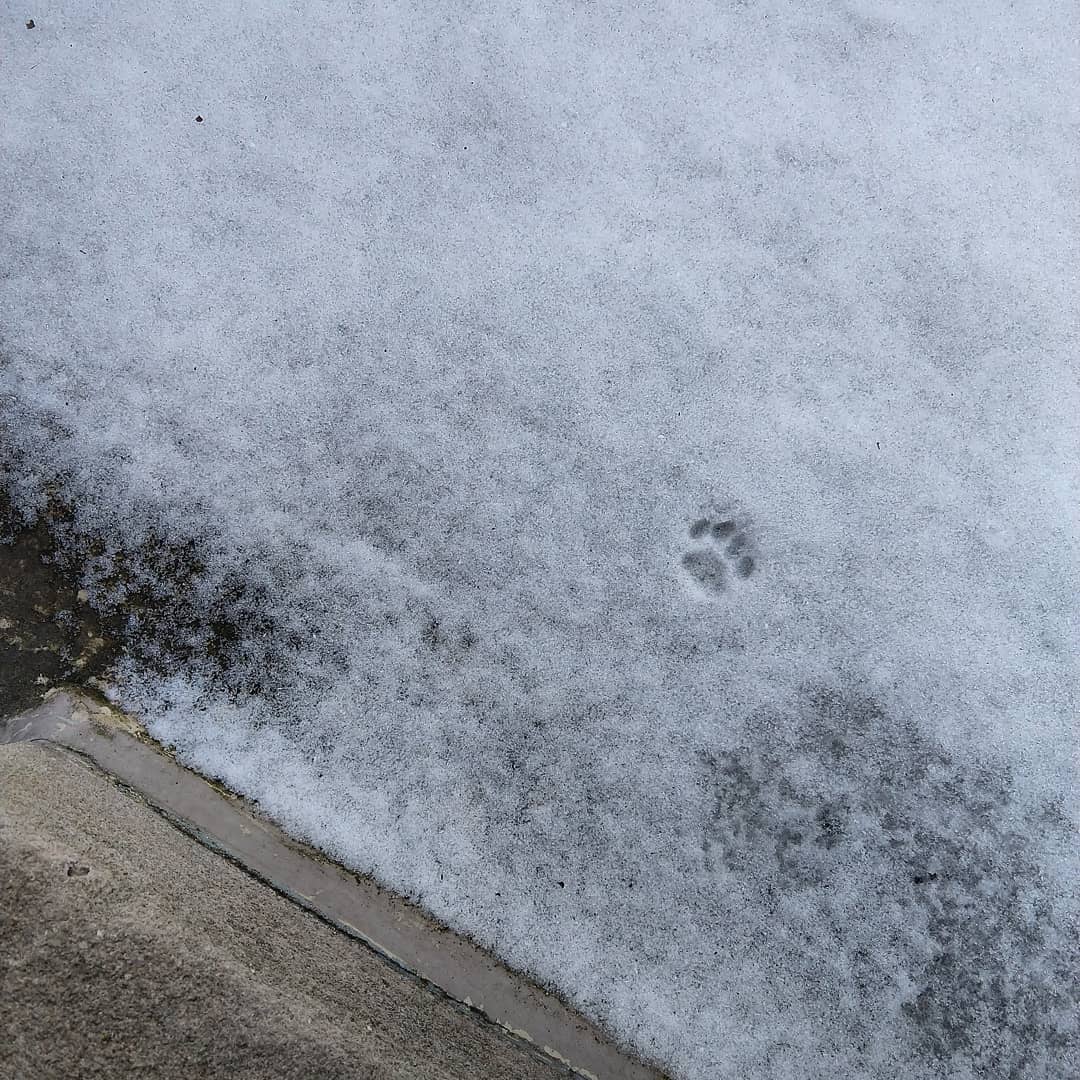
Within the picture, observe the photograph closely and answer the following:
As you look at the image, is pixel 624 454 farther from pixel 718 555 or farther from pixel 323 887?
pixel 323 887

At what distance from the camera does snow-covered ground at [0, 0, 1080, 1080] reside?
62.2 inches

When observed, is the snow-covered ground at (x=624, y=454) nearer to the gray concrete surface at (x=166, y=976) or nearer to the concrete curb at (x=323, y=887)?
the concrete curb at (x=323, y=887)

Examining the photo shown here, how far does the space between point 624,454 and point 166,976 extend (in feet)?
4.13

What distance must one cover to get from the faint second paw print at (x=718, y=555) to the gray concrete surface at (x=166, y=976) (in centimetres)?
99

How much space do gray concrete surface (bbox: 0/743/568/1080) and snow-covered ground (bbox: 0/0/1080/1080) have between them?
19 centimetres

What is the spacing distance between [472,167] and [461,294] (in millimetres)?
324

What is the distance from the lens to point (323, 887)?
1565 mm

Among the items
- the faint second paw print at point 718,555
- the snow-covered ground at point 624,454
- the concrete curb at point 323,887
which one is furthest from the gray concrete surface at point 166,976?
the faint second paw print at point 718,555

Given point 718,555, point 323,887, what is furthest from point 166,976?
point 718,555

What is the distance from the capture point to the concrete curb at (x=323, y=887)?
4.99 ft

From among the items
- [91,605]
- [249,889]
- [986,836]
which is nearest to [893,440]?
[986,836]

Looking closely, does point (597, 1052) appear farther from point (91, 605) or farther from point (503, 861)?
point (91, 605)

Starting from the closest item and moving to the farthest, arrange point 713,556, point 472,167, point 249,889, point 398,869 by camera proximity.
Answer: point 249,889, point 398,869, point 713,556, point 472,167

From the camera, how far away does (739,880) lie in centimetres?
158
